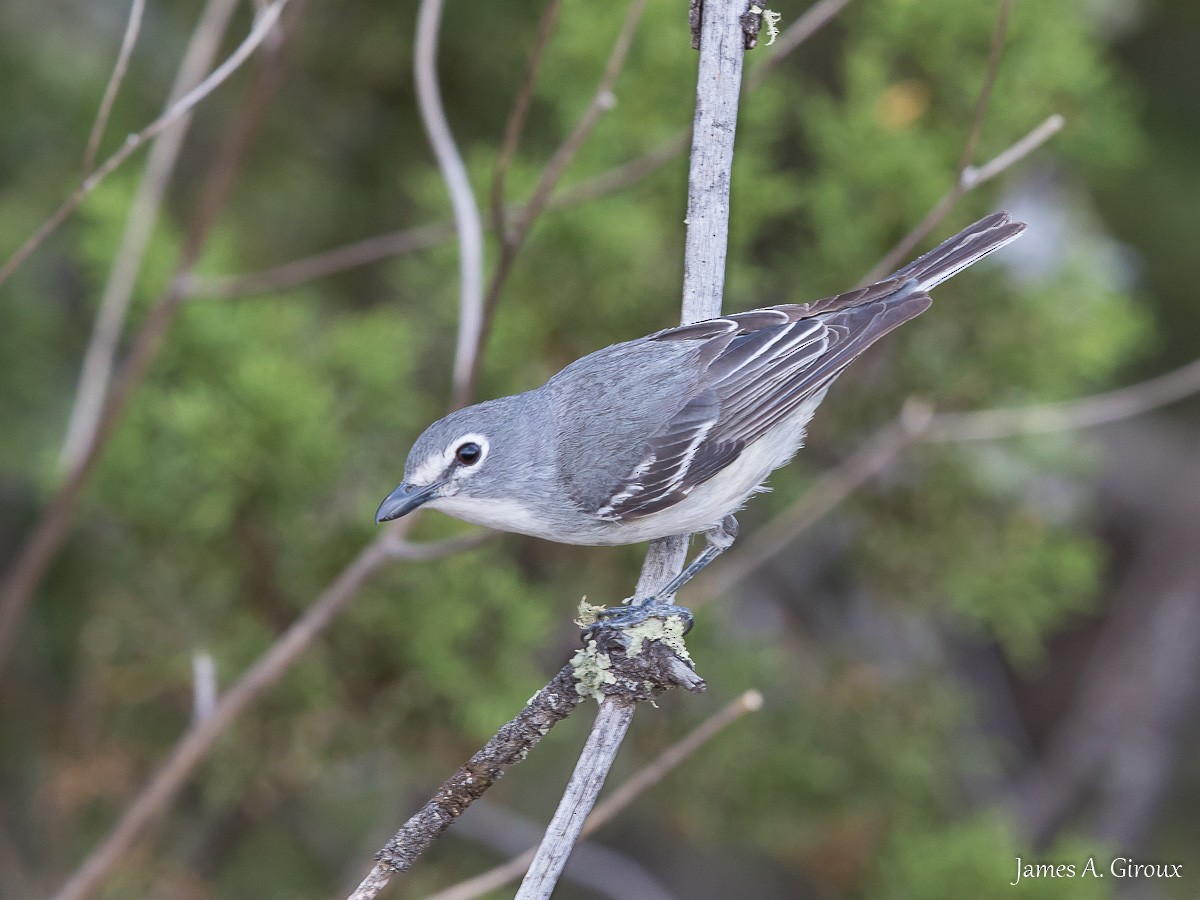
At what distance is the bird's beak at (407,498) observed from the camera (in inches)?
107

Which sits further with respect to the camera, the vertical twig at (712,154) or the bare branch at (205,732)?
the bare branch at (205,732)

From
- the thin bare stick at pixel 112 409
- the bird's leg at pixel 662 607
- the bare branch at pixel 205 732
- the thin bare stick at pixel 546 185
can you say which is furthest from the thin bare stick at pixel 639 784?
the thin bare stick at pixel 112 409

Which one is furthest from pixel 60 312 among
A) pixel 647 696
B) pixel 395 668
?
pixel 647 696

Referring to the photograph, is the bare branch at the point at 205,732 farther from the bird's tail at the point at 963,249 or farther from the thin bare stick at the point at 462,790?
the bird's tail at the point at 963,249

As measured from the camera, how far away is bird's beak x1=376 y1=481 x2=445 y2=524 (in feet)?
8.95

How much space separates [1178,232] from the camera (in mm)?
5094

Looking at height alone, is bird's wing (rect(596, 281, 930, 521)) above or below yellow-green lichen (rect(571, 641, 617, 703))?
above

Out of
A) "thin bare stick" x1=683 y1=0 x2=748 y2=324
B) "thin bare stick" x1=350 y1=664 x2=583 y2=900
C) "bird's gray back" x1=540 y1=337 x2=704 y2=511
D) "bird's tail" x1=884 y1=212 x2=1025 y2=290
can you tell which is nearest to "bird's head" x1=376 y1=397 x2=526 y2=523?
"bird's gray back" x1=540 y1=337 x2=704 y2=511

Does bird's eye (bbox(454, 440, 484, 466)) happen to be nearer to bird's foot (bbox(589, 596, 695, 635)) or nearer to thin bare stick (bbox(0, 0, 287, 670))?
bird's foot (bbox(589, 596, 695, 635))

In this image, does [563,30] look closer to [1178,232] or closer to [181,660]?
[181,660]

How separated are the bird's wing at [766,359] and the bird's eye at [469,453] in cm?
31

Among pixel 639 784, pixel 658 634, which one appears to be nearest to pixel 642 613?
pixel 658 634

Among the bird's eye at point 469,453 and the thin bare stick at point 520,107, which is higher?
the thin bare stick at point 520,107

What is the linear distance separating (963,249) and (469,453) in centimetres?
132
